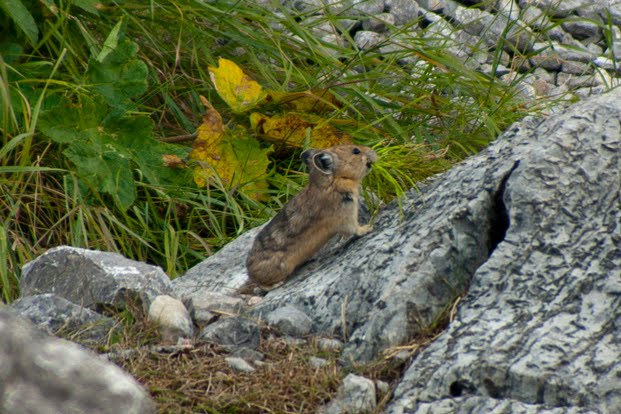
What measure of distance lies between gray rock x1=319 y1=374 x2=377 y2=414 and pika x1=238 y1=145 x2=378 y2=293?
5.51 feet

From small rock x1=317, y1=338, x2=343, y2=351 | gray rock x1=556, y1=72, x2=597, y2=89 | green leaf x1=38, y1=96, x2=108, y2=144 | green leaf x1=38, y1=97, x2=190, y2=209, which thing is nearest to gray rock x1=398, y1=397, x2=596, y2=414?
small rock x1=317, y1=338, x2=343, y2=351

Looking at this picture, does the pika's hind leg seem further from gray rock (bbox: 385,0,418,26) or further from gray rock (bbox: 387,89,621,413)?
gray rock (bbox: 385,0,418,26)

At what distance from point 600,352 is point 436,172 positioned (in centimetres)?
245

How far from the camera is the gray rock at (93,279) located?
15.4 ft

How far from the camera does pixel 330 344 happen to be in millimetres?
4355

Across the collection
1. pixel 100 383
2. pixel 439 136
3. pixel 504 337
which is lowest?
pixel 439 136

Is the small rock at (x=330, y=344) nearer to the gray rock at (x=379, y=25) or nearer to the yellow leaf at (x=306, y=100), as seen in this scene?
the yellow leaf at (x=306, y=100)

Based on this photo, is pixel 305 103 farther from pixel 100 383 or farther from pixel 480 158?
pixel 100 383

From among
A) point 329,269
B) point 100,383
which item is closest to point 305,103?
point 329,269

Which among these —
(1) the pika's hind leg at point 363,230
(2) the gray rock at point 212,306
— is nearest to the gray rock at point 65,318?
(2) the gray rock at point 212,306

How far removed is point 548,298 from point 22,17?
3815 millimetres

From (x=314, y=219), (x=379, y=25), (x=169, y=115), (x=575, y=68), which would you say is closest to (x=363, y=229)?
(x=314, y=219)

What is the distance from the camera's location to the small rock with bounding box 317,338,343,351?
4.33m

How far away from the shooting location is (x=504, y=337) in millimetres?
3920
